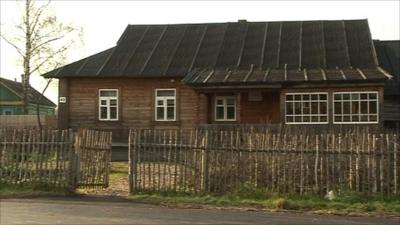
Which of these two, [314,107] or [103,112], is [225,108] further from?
[103,112]

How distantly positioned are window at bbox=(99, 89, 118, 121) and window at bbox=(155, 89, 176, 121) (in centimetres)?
214

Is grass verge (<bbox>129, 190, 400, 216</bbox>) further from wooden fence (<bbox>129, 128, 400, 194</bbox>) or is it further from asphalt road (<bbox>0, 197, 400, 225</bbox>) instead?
asphalt road (<bbox>0, 197, 400, 225</bbox>)

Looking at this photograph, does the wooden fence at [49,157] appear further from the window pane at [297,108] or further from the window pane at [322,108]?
the window pane at [322,108]

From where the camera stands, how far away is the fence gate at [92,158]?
1628 cm

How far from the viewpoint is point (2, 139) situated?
55.0 ft

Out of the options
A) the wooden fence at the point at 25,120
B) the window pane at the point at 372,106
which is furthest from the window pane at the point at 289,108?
the wooden fence at the point at 25,120

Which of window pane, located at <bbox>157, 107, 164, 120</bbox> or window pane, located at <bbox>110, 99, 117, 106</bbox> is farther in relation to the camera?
window pane, located at <bbox>110, 99, 117, 106</bbox>

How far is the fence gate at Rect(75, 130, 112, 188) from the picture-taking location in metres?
16.3

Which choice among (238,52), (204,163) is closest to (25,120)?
(238,52)

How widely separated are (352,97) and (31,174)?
48.7 ft

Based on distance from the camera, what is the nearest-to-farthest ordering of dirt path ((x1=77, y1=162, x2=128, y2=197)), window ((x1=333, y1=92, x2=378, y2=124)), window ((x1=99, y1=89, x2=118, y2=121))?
dirt path ((x1=77, y1=162, x2=128, y2=197)), window ((x1=333, y1=92, x2=378, y2=124)), window ((x1=99, y1=89, x2=118, y2=121))

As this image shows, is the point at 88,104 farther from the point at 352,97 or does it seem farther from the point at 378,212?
the point at 378,212

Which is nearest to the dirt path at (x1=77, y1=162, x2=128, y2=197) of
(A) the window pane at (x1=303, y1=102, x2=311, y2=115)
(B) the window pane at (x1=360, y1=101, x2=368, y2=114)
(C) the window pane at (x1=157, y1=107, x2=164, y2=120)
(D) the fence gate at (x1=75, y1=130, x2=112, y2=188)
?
(D) the fence gate at (x1=75, y1=130, x2=112, y2=188)

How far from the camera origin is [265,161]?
1485cm
